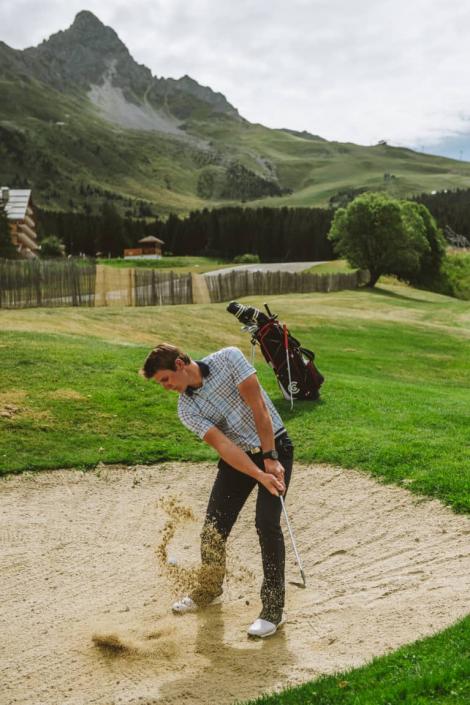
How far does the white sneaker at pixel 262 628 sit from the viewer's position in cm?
632

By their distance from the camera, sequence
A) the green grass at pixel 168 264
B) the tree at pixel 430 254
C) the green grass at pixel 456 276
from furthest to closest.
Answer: the green grass at pixel 168 264 → the green grass at pixel 456 276 → the tree at pixel 430 254

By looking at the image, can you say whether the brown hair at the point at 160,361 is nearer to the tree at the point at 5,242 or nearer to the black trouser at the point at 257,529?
the black trouser at the point at 257,529

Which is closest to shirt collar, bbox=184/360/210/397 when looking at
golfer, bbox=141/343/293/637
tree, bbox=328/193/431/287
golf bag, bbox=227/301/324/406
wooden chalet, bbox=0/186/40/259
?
golfer, bbox=141/343/293/637

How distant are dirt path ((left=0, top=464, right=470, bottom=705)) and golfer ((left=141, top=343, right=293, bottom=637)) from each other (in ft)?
2.04

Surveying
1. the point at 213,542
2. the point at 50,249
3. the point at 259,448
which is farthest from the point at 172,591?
the point at 50,249

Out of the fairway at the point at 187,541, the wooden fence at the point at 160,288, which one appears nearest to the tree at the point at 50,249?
the wooden fence at the point at 160,288

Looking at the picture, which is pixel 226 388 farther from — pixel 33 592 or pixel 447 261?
pixel 447 261

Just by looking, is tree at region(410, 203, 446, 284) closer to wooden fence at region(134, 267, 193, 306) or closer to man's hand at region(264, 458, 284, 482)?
wooden fence at region(134, 267, 193, 306)

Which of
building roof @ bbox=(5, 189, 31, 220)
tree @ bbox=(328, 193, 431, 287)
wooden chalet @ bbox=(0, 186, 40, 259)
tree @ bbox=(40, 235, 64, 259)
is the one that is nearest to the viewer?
tree @ bbox=(328, 193, 431, 287)

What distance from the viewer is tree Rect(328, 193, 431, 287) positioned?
6894cm

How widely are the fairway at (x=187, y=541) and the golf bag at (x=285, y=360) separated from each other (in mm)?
395

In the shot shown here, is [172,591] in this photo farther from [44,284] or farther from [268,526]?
[44,284]

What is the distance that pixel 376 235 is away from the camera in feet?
228

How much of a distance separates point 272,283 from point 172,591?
2077 inches
